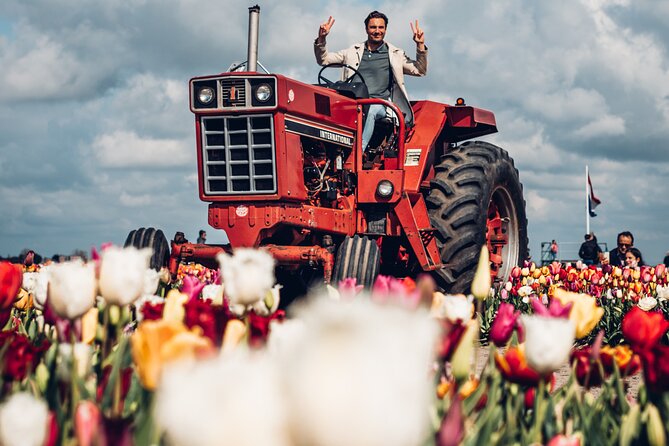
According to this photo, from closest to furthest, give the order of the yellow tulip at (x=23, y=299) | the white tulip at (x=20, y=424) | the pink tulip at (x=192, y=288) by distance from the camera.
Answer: the white tulip at (x=20, y=424), the pink tulip at (x=192, y=288), the yellow tulip at (x=23, y=299)

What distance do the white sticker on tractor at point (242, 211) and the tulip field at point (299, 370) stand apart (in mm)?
4000

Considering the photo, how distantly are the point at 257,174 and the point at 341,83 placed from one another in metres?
1.33

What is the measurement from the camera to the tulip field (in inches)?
Answer: 29.4

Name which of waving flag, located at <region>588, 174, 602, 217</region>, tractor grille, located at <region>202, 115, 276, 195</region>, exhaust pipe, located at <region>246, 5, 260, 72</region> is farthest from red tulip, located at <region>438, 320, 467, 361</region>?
waving flag, located at <region>588, 174, 602, 217</region>

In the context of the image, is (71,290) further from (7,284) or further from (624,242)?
(624,242)

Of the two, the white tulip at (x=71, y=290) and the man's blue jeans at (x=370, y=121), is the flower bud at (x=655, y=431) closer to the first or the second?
the white tulip at (x=71, y=290)

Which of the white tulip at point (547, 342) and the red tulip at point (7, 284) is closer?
the white tulip at point (547, 342)

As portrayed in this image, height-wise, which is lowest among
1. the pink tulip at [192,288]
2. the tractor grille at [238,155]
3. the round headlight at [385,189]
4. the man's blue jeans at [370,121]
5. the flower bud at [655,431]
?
the flower bud at [655,431]

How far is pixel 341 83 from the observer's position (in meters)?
7.87

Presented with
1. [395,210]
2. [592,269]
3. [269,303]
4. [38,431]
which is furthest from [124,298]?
[592,269]

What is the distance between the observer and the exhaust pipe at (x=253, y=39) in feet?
23.6

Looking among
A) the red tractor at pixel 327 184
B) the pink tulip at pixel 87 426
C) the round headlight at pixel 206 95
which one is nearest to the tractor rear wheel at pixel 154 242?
the red tractor at pixel 327 184

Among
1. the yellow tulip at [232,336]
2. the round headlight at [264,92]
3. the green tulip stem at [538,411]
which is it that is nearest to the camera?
the yellow tulip at [232,336]

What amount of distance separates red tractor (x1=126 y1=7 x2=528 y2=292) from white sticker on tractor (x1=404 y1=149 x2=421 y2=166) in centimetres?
1
